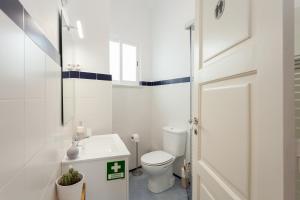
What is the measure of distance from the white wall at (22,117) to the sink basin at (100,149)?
18.9 inches

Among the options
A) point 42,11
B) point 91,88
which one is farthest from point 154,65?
point 42,11

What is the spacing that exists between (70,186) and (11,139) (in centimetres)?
60

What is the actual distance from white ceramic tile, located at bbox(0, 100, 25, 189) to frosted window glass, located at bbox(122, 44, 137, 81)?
206 cm

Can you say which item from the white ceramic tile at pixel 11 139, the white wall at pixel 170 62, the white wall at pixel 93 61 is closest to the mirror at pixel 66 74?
the white wall at pixel 93 61

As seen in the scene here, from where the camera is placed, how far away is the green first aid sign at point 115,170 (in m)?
1.24

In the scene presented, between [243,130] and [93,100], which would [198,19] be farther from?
[93,100]

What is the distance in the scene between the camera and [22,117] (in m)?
0.51

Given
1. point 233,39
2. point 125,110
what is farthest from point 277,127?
point 125,110

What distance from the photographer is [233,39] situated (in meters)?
0.66

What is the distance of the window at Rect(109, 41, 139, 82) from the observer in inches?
95.4

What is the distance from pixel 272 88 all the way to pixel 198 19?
2.39 feet

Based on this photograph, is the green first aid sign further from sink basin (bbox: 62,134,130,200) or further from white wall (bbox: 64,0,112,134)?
white wall (bbox: 64,0,112,134)

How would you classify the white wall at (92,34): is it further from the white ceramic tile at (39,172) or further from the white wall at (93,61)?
the white ceramic tile at (39,172)

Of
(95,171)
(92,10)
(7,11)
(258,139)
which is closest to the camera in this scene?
(7,11)
